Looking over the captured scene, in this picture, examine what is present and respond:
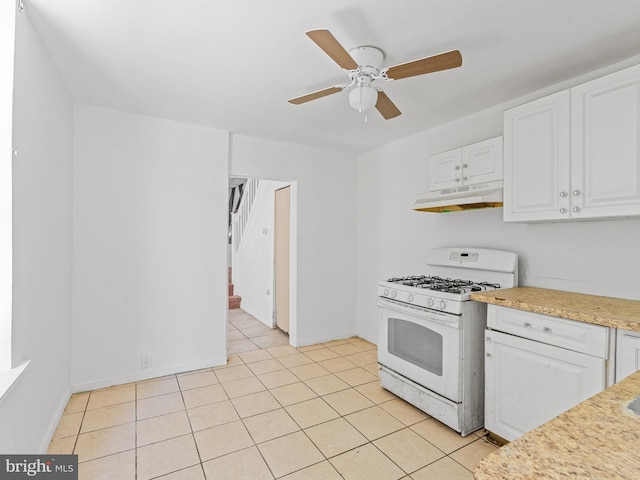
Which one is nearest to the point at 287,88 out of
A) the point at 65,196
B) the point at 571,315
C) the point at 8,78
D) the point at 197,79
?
the point at 197,79

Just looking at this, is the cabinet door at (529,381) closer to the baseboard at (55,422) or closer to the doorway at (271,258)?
the doorway at (271,258)

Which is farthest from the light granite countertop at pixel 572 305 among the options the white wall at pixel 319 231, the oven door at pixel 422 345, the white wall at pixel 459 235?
the white wall at pixel 319 231

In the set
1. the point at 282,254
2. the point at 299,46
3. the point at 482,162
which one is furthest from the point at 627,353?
the point at 282,254

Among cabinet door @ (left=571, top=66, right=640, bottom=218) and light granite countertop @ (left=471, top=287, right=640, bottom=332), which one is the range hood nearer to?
cabinet door @ (left=571, top=66, right=640, bottom=218)

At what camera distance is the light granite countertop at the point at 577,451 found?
52cm

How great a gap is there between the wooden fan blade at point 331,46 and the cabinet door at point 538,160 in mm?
1311

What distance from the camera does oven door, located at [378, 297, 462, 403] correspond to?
2254 millimetres

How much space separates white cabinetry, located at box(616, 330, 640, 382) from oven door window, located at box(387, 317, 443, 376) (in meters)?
0.96

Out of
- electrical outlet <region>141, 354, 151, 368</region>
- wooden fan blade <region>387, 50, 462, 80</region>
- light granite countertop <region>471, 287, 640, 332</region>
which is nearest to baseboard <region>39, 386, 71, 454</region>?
electrical outlet <region>141, 354, 151, 368</region>

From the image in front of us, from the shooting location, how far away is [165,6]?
5.36ft

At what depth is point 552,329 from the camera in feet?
6.01

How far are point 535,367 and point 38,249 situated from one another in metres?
2.96

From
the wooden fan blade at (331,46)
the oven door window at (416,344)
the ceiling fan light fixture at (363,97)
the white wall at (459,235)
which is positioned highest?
the wooden fan blade at (331,46)

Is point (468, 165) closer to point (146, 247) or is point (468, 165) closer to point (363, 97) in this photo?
point (363, 97)
